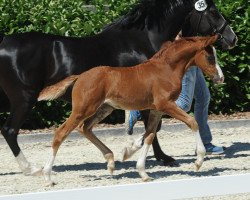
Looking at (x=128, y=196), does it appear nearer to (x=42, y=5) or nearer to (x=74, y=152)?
(x=74, y=152)

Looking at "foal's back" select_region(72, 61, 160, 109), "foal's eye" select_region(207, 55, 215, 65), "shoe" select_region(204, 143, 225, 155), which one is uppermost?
"foal's eye" select_region(207, 55, 215, 65)

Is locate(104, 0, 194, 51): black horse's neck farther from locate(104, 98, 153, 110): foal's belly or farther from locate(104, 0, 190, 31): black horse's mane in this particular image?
locate(104, 98, 153, 110): foal's belly

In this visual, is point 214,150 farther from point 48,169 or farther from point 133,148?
point 48,169

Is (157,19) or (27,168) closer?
(27,168)

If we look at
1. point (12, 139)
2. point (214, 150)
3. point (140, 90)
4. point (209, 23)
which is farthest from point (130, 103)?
point (214, 150)

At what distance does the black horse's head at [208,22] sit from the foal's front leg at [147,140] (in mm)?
1648

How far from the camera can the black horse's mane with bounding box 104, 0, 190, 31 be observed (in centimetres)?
834

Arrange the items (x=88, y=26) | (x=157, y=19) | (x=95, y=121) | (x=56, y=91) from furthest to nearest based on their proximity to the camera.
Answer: (x=88, y=26) → (x=157, y=19) → (x=95, y=121) → (x=56, y=91)

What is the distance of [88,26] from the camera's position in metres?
10.6

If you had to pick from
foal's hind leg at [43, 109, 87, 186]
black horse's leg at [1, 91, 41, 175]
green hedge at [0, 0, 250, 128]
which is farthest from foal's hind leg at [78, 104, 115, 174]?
green hedge at [0, 0, 250, 128]

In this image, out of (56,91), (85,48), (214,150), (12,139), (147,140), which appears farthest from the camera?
(214,150)

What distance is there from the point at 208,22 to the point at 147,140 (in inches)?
76.1

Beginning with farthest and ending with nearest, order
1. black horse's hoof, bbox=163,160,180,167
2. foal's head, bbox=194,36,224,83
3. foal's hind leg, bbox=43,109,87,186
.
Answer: black horse's hoof, bbox=163,160,180,167
foal's head, bbox=194,36,224,83
foal's hind leg, bbox=43,109,87,186

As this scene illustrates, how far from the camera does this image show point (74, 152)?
952cm
